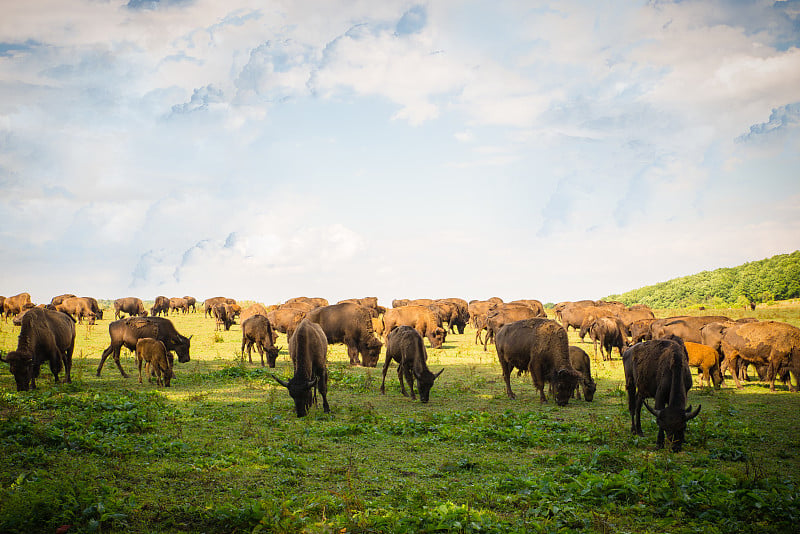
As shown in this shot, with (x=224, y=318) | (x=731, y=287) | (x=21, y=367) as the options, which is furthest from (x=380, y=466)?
(x=731, y=287)

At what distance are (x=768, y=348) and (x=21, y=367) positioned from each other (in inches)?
957

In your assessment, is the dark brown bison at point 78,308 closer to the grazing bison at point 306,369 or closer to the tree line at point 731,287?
the grazing bison at point 306,369

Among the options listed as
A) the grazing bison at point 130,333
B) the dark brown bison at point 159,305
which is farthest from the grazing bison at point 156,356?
the dark brown bison at point 159,305

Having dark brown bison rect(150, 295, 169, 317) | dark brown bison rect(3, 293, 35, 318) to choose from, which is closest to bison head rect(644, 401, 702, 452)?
dark brown bison rect(3, 293, 35, 318)

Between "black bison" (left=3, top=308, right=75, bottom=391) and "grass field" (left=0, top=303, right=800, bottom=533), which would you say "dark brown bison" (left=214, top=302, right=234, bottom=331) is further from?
"grass field" (left=0, top=303, right=800, bottom=533)

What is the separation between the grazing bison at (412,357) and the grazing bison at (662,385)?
5.20 m

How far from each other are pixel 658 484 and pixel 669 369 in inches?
136

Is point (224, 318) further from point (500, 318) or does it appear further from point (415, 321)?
point (500, 318)

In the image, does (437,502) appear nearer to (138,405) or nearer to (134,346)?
(138,405)

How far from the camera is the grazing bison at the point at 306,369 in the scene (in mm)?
12875

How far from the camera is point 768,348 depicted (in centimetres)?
1822

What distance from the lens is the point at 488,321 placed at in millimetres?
33594

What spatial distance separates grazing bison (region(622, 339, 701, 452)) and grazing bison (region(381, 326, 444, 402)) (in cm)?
520

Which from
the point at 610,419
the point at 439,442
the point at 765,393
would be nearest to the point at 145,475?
the point at 439,442
